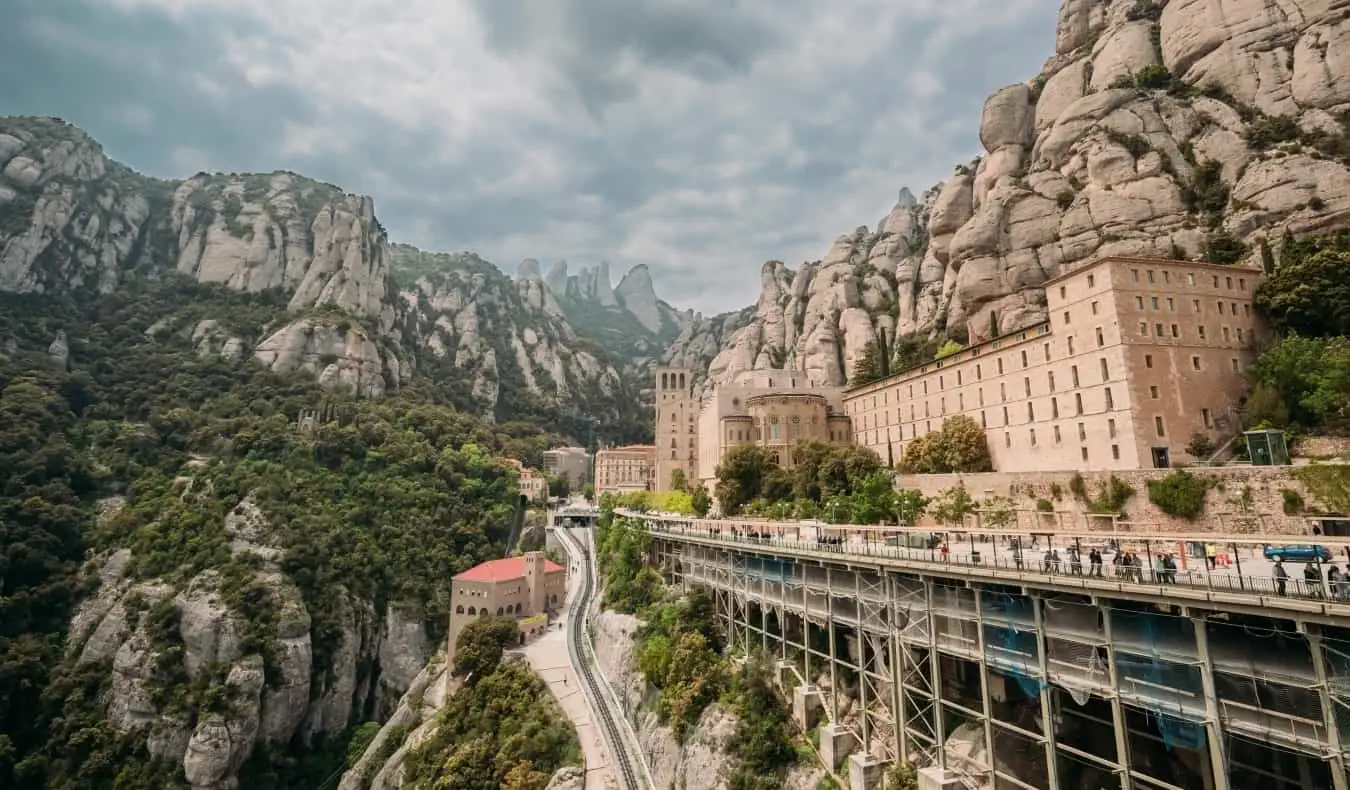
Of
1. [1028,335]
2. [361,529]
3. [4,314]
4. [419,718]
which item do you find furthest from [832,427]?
[4,314]

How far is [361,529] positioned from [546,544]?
24.1 m

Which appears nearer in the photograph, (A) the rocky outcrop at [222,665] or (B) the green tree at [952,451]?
(A) the rocky outcrop at [222,665]

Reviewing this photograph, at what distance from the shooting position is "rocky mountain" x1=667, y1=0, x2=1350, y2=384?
45062mm

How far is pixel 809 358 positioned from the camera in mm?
91625

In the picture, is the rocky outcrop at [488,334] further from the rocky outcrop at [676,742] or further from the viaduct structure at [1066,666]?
the viaduct structure at [1066,666]

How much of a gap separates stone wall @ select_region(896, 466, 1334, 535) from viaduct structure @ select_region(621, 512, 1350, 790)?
5149mm

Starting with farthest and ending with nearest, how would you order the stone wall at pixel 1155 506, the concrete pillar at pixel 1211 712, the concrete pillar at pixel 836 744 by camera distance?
the stone wall at pixel 1155 506, the concrete pillar at pixel 836 744, the concrete pillar at pixel 1211 712

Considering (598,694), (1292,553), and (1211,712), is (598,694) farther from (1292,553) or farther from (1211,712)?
(1292,553)

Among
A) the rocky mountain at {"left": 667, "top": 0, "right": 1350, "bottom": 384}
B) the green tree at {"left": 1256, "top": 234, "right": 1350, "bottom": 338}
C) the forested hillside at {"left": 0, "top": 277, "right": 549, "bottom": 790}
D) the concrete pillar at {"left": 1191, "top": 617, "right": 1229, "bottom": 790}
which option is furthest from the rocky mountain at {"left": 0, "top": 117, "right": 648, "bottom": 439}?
the green tree at {"left": 1256, "top": 234, "right": 1350, "bottom": 338}

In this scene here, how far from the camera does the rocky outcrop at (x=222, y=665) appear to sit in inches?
1736

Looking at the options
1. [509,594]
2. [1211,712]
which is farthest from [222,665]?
[1211,712]

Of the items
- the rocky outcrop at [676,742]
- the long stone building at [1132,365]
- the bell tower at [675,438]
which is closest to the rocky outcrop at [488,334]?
the bell tower at [675,438]

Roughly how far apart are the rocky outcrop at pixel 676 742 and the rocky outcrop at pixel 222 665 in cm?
2745

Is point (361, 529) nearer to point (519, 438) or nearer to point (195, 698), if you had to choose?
point (195, 698)
